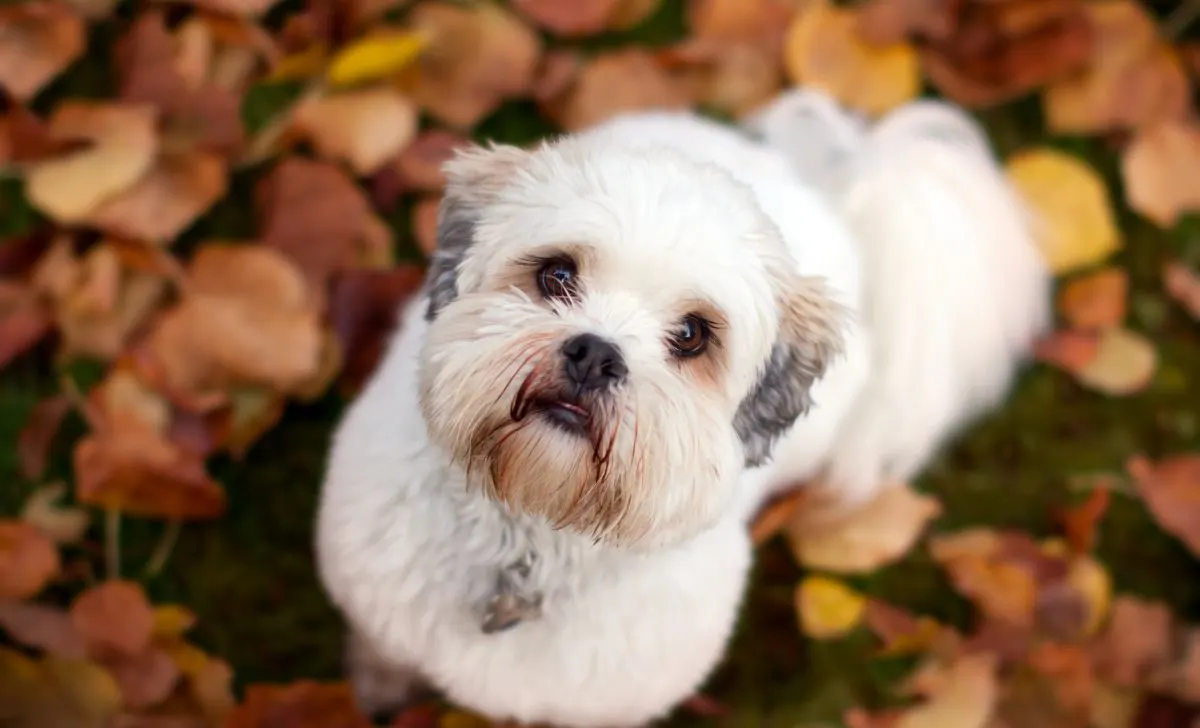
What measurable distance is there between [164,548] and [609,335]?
1187mm

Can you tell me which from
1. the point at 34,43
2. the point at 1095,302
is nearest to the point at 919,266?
the point at 1095,302

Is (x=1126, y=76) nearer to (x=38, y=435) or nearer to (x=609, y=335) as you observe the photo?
(x=609, y=335)

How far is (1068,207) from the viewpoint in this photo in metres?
2.59

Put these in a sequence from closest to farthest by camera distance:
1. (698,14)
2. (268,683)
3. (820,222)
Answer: (820,222), (268,683), (698,14)

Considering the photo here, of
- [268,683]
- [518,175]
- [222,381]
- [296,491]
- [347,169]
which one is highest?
[518,175]

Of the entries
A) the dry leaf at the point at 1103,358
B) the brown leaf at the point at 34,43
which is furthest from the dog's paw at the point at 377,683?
the dry leaf at the point at 1103,358

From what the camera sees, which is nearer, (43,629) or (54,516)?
(43,629)

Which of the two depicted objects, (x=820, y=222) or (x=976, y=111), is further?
(x=976, y=111)

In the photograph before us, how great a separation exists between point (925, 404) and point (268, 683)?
1.34 meters

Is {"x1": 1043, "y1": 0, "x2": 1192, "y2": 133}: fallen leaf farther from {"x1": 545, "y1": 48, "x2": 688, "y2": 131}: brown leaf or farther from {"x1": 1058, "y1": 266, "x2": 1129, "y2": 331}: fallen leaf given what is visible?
{"x1": 545, "y1": 48, "x2": 688, "y2": 131}: brown leaf

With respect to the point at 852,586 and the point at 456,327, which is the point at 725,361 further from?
the point at 852,586

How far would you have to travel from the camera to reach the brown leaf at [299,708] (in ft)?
5.93

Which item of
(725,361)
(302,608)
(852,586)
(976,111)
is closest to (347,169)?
(302,608)

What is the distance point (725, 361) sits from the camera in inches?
55.1
